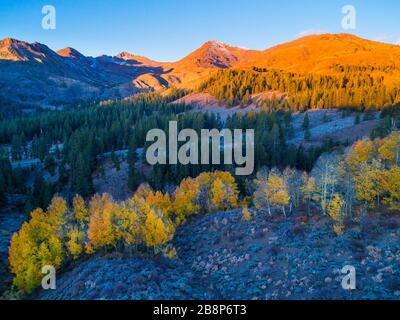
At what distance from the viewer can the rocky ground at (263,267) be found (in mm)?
29891

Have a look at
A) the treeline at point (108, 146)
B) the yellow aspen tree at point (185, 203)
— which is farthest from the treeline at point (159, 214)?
the treeline at point (108, 146)

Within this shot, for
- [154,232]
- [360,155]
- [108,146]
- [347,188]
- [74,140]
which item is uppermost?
[74,140]

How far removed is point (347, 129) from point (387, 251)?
4423 inches

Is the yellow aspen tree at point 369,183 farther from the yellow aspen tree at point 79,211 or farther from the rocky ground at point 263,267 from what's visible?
the yellow aspen tree at point 79,211

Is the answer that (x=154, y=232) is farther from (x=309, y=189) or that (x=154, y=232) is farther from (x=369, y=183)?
(x=369, y=183)

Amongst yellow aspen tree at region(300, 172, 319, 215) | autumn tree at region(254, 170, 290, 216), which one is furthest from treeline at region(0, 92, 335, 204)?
Result: yellow aspen tree at region(300, 172, 319, 215)

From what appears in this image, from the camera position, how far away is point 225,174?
6278 centimetres

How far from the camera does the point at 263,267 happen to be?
35.9 m

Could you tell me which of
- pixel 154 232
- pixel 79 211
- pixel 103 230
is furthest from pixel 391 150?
pixel 79 211

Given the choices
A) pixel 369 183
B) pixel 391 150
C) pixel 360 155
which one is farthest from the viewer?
pixel 360 155

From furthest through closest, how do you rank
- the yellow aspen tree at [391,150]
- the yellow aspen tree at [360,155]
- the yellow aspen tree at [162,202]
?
1. the yellow aspen tree at [162,202]
2. the yellow aspen tree at [360,155]
3. the yellow aspen tree at [391,150]
